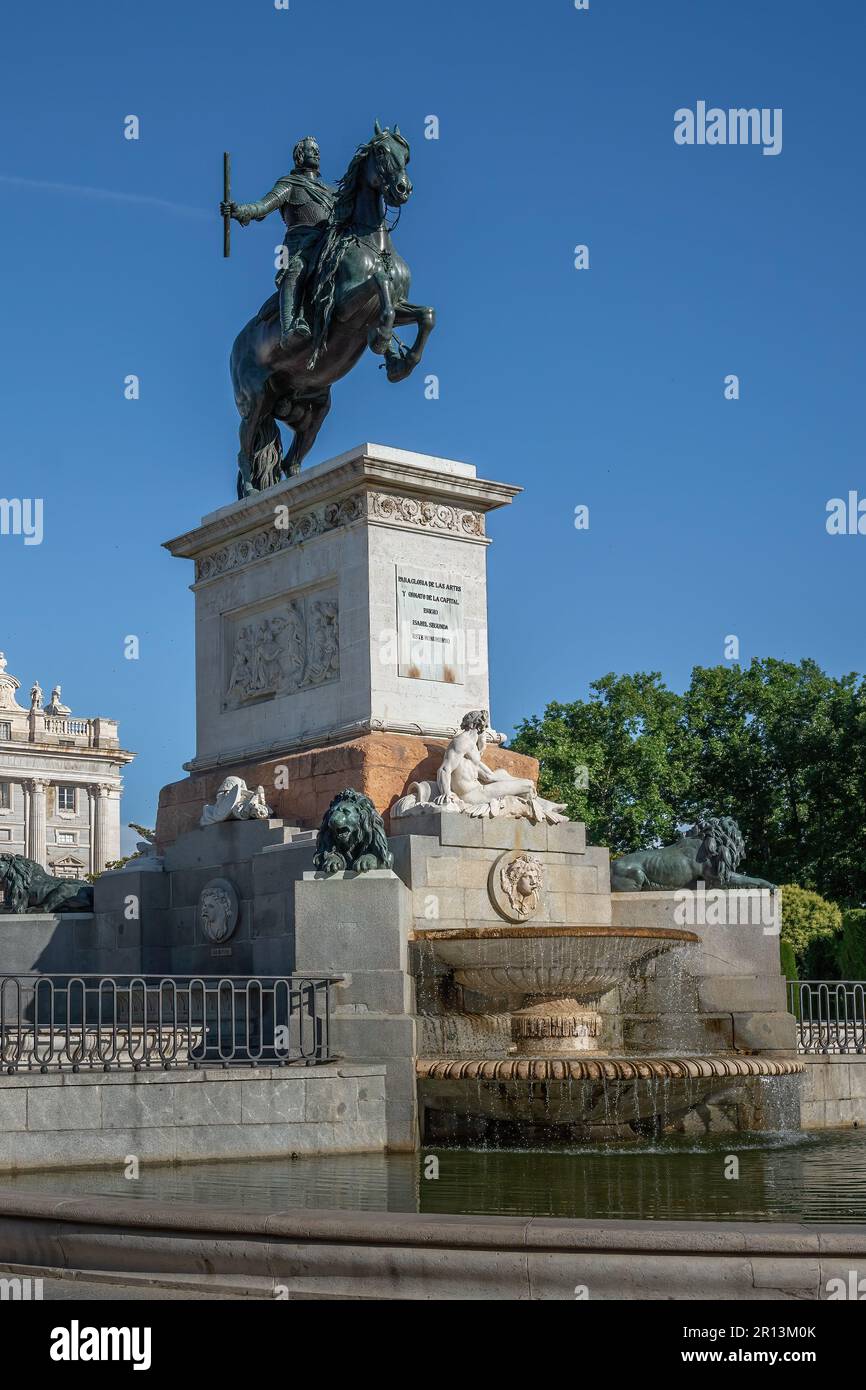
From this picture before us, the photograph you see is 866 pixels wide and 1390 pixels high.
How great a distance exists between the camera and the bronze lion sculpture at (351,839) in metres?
18.0

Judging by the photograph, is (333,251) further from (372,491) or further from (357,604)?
(357,604)

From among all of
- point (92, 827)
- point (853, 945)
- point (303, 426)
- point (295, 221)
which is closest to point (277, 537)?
point (303, 426)

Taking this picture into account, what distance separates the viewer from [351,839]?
18.0 metres

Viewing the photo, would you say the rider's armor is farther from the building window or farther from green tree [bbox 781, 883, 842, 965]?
the building window

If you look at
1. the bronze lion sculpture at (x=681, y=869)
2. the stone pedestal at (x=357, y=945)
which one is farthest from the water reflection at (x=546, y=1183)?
the bronze lion sculpture at (x=681, y=869)

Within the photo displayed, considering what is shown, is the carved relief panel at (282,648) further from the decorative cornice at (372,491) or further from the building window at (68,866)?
the building window at (68,866)

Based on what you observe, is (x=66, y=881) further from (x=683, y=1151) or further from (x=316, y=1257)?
(x=316, y=1257)

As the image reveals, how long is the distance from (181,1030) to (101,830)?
119m

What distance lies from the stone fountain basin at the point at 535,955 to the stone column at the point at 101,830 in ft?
390

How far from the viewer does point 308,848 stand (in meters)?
19.5
